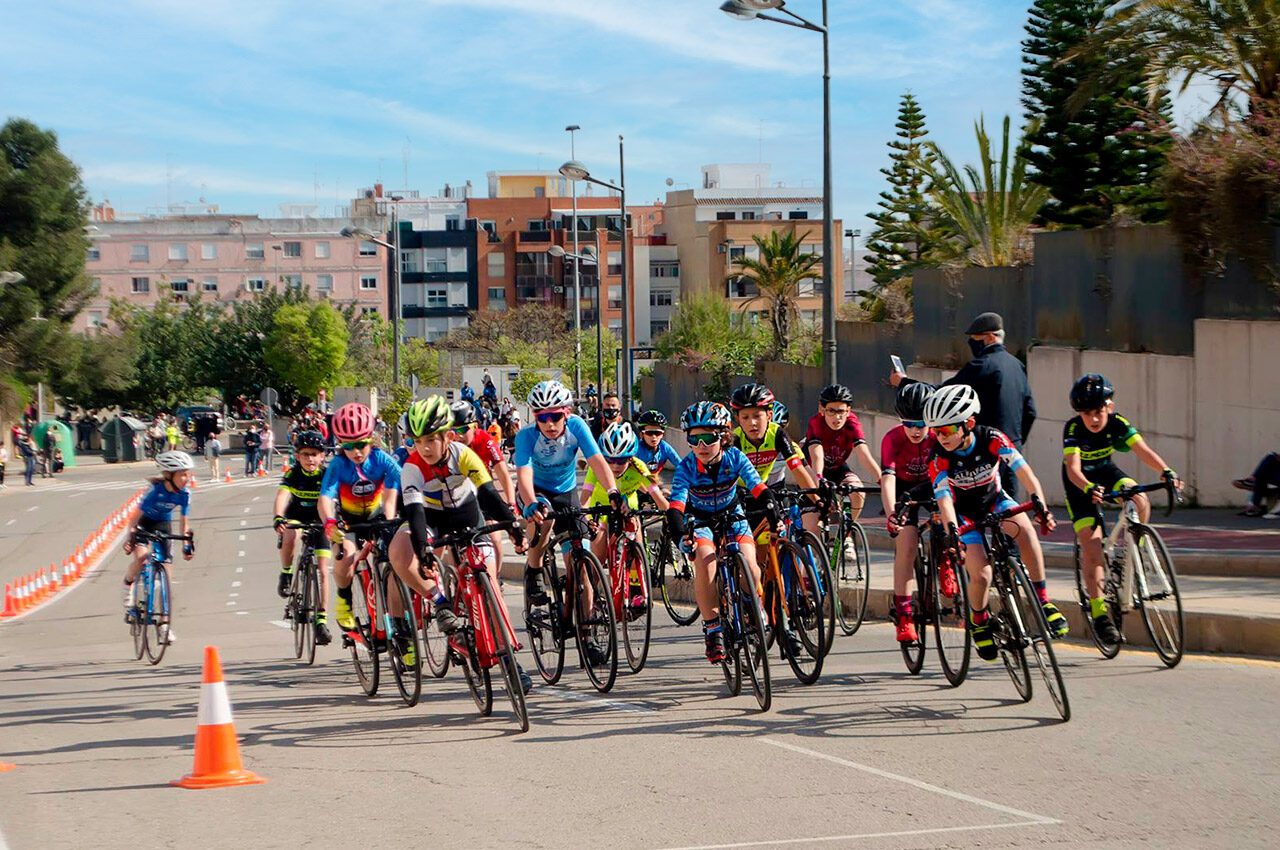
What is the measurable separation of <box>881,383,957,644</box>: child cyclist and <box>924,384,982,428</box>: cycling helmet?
457 millimetres

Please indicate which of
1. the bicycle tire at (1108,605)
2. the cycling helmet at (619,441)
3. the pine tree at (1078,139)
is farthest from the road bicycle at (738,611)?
the pine tree at (1078,139)

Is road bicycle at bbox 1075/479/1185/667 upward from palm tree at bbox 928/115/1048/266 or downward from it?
downward

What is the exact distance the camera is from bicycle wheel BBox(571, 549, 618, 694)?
10.2 meters

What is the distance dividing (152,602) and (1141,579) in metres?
8.94

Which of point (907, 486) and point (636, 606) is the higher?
point (907, 486)

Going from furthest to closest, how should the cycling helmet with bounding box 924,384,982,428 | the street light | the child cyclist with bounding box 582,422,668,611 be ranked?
the street light → the child cyclist with bounding box 582,422,668,611 → the cycling helmet with bounding box 924,384,982,428

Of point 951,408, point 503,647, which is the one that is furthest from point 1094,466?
point 503,647

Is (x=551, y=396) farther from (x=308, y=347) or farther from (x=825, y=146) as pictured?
(x=308, y=347)

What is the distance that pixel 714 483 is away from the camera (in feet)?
31.6

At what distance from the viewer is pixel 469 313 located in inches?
4771

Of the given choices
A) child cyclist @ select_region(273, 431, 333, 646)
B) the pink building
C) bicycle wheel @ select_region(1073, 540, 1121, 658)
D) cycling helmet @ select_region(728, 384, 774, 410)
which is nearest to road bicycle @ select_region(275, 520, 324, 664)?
child cyclist @ select_region(273, 431, 333, 646)

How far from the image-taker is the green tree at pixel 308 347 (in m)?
82.4

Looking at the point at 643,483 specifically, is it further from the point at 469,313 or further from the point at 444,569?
the point at 469,313

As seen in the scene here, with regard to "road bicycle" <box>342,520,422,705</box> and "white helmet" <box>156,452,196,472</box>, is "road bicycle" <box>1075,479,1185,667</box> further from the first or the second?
"white helmet" <box>156,452,196,472</box>
